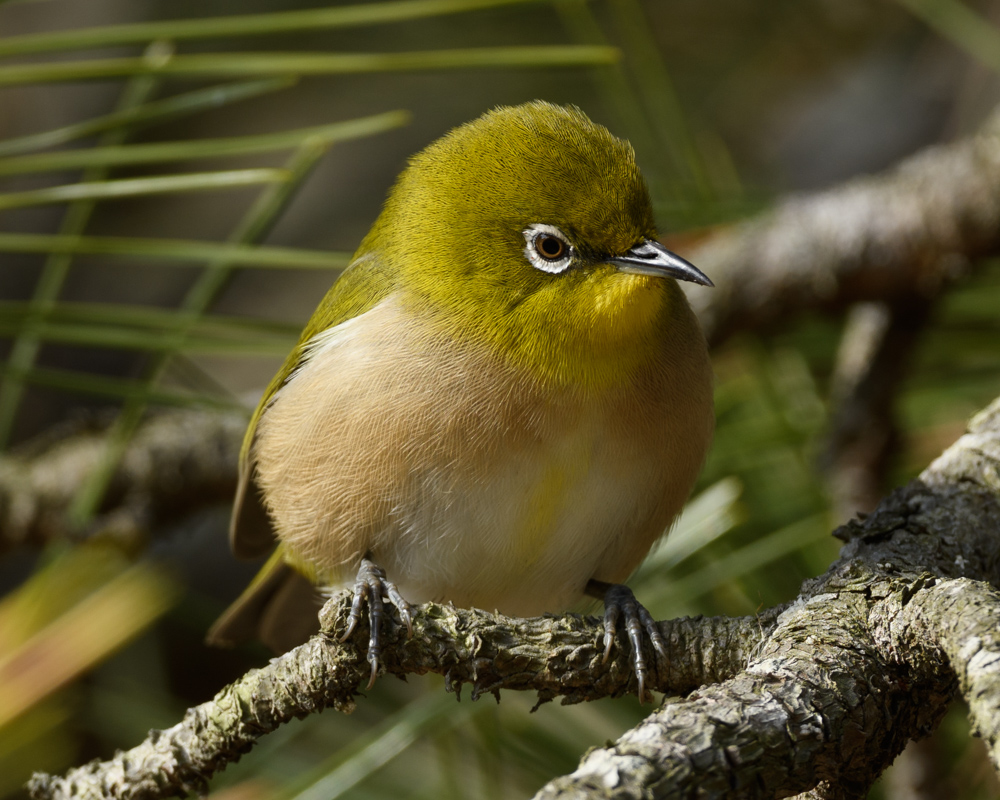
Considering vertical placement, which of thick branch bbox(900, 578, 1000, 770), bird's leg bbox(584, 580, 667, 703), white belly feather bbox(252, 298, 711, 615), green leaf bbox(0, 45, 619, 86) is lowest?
thick branch bbox(900, 578, 1000, 770)

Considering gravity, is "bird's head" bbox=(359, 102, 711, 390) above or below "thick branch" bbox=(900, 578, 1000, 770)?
above

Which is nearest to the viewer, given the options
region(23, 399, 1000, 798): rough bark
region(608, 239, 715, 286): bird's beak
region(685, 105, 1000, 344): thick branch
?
region(23, 399, 1000, 798): rough bark

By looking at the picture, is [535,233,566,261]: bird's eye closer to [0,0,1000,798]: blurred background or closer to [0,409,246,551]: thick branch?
[0,0,1000,798]: blurred background

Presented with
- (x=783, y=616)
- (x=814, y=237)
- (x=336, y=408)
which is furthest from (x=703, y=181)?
(x=783, y=616)

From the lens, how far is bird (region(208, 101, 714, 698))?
2.65 m

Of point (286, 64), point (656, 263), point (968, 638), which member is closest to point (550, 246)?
point (656, 263)

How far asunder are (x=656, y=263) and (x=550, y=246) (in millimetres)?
295

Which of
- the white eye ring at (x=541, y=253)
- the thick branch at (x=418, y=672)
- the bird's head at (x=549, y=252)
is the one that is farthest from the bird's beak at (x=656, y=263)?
the thick branch at (x=418, y=672)

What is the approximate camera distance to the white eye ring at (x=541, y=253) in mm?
2760

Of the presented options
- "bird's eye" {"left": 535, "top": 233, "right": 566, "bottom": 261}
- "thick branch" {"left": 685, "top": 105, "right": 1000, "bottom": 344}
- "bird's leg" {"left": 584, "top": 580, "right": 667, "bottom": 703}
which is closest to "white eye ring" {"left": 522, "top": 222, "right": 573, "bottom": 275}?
"bird's eye" {"left": 535, "top": 233, "right": 566, "bottom": 261}

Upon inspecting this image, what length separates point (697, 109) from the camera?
676 cm

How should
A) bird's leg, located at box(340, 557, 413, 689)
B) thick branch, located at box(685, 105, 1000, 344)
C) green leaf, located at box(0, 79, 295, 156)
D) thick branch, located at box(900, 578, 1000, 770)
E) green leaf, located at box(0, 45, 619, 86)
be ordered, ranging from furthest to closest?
thick branch, located at box(685, 105, 1000, 344) < green leaf, located at box(0, 79, 295, 156) < green leaf, located at box(0, 45, 619, 86) < bird's leg, located at box(340, 557, 413, 689) < thick branch, located at box(900, 578, 1000, 770)

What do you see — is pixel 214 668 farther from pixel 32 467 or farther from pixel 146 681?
pixel 32 467

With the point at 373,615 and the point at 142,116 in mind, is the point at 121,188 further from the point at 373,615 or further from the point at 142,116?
the point at 373,615
